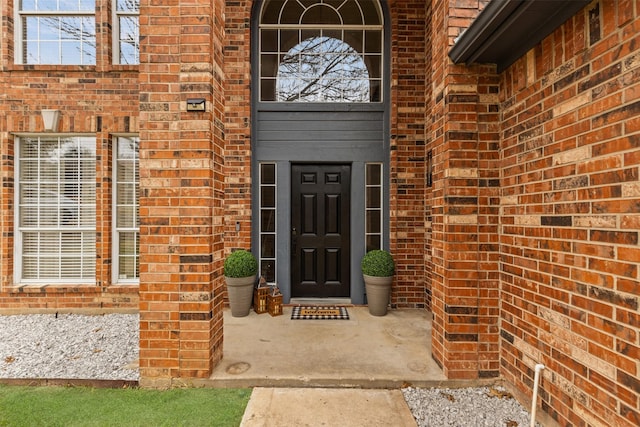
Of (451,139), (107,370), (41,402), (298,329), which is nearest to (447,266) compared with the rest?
(451,139)

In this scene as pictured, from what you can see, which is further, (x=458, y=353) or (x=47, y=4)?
(x=47, y=4)

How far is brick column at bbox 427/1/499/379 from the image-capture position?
2643mm

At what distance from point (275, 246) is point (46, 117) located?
3.65 meters

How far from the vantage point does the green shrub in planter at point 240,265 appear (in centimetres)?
420

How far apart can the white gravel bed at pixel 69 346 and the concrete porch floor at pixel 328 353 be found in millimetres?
951

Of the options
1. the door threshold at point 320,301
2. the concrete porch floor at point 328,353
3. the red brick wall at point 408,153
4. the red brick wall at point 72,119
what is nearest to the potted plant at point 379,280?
the concrete porch floor at point 328,353

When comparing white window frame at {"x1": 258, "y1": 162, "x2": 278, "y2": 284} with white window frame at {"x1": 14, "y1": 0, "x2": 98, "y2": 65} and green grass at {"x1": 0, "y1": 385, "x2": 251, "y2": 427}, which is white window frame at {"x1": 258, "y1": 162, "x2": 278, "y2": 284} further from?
white window frame at {"x1": 14, "y1": 0, "x2": 98, "y2": 65}

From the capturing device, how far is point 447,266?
8.68ft

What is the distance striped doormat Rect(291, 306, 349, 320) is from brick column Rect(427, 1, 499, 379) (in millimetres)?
1723

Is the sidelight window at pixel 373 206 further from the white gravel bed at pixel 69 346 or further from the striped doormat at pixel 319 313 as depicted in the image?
the white gravel bed at pixel 69 346

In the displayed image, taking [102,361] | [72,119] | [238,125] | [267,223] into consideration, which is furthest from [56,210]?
[267,223]

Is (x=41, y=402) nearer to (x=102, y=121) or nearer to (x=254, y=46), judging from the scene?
(x=102, y=121)

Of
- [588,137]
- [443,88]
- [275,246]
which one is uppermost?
[443,88]

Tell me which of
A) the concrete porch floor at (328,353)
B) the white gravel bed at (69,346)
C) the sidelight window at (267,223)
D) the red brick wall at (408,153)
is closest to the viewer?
the concrete porch floor at (328,353)
